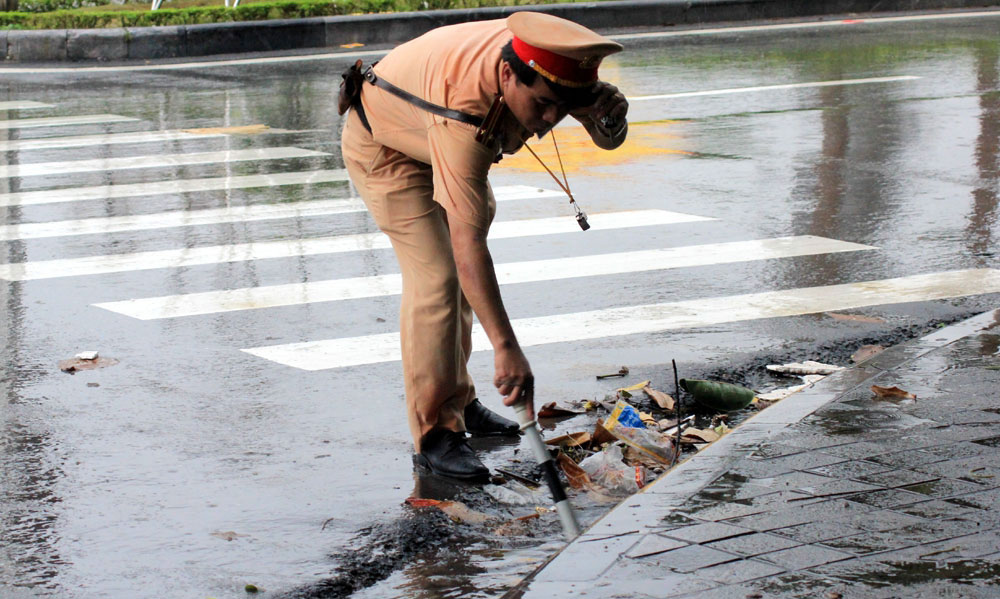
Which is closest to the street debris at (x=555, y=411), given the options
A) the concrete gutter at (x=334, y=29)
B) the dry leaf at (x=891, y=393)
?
the dry leaf at (x=891, y=393)

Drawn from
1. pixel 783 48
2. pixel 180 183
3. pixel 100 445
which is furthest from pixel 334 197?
pixel 783 48

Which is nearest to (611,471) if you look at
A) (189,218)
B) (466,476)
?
(466,476)

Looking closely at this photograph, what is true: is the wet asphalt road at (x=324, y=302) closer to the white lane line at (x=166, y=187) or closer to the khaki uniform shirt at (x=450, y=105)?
the white lane line at (x=166, y=187)

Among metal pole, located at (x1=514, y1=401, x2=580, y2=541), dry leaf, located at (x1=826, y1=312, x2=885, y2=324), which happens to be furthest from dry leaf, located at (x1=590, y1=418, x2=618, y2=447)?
dry leaf, located at (x1=826, y1=312, x2=885, y2=324)

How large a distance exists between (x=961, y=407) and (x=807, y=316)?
179cm

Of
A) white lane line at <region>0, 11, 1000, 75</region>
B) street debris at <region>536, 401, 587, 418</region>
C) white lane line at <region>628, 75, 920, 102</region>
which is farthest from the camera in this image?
white lane line at <region>0, 11, 1000, 75</region>

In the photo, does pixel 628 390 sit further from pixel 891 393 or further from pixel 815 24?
pixel 815 24

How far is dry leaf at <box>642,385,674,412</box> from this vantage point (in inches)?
200

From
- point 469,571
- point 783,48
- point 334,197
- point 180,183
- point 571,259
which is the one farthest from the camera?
point 783,48

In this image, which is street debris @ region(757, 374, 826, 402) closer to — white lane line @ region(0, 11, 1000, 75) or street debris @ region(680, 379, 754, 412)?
street debris @ region(680, 379, 754, 412)

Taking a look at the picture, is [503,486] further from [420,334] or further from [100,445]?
[100,445]

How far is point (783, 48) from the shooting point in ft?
57.8

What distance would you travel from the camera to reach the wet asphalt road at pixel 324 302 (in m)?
4.00

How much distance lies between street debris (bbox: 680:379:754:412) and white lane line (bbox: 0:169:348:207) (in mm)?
5303
